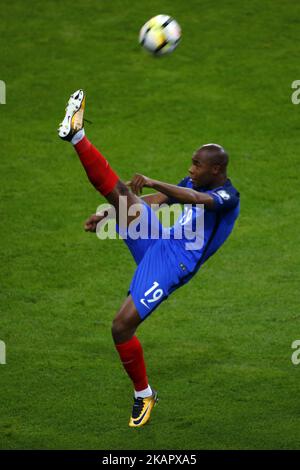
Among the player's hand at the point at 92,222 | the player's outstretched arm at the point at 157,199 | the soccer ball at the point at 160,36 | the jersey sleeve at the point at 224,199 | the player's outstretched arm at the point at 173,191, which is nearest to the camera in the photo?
the player's outstretched arm at the point at 173,191

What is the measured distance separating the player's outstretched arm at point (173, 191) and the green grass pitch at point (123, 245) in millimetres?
1928

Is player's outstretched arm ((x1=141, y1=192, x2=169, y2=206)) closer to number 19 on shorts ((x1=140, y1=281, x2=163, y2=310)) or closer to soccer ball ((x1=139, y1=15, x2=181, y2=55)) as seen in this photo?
number 19 on shorts ((x1=140, y1=281, x2=163, y2=310))

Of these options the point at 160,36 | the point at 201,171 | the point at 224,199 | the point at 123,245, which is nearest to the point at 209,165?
the point at 201,171

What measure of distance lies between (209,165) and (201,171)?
0.09 m

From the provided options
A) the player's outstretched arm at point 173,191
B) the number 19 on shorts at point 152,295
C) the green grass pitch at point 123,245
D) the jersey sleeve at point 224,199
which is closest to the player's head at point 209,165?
the jersey sleeve at point 224,199

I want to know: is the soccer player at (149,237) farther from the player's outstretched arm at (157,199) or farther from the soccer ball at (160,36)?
the soccer ball at (160,36)

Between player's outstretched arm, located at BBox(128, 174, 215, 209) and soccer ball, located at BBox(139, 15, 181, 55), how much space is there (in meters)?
2.07

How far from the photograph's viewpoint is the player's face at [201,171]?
8.95 m

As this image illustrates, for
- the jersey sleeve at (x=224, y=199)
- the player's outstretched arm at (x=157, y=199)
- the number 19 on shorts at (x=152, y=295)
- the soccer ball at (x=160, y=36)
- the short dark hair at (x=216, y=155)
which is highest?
the soccer ball at (x=160, y=36)

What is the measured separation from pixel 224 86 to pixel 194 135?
1.56 m

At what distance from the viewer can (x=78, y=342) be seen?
34.4 feet

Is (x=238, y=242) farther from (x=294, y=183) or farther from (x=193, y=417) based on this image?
(x=193, y=417)

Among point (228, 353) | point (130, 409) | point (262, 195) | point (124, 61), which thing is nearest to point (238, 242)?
point (262, 195)

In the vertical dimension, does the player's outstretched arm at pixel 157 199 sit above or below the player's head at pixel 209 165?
below
